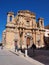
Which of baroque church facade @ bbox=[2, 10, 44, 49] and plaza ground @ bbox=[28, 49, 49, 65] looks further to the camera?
baroque church facade @ bbox=[2, 10, 44, 49]

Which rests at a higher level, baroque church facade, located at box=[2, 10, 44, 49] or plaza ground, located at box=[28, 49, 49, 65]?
baroque church facade, located at box=[2, 10, 44, 49]

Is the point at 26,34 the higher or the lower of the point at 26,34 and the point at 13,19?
the lower

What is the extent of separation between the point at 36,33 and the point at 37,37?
1201 mm

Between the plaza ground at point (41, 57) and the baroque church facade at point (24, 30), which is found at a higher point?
the baroque church facade at point (24, 30)

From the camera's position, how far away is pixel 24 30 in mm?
43250

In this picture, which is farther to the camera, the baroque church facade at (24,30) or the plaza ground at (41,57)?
the baroque church facade at (24,30)

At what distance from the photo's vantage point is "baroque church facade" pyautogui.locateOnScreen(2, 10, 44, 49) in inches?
1623

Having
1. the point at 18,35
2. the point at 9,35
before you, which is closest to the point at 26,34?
the point at 18,35

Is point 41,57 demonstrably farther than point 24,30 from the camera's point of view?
No

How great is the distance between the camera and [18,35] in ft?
139

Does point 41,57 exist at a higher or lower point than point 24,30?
lower

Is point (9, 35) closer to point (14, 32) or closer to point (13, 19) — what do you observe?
point (14, 32)

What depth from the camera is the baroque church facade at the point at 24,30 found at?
4122cm

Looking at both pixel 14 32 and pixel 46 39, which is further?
pixel 46 39
